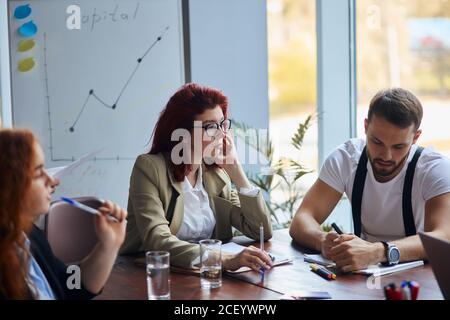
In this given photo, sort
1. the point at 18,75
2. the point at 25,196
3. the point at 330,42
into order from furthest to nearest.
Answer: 1. the point at 330,42
2. the point at 18,75
3. the point at 25,196

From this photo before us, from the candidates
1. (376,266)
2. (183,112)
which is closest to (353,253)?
(376,266)

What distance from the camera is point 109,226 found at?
1.80 m

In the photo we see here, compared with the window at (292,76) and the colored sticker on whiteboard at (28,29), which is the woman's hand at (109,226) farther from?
the window at (292,76)

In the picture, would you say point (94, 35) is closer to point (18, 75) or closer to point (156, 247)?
point (18, 75)

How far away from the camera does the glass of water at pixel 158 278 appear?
72.2 inches

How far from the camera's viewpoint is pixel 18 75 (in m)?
3.50

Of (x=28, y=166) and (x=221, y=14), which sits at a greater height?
(x=221, y=14)

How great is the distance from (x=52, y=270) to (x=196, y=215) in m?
0.81

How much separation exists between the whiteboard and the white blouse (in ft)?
4.01

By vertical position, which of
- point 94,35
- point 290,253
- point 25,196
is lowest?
point 290,253

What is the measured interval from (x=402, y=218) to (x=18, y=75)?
220 cm

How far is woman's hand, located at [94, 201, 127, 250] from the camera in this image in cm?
178

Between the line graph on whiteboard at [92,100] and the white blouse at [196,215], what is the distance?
1235 mm

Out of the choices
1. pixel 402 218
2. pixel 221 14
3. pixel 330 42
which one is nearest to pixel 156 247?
pixel 402 218
